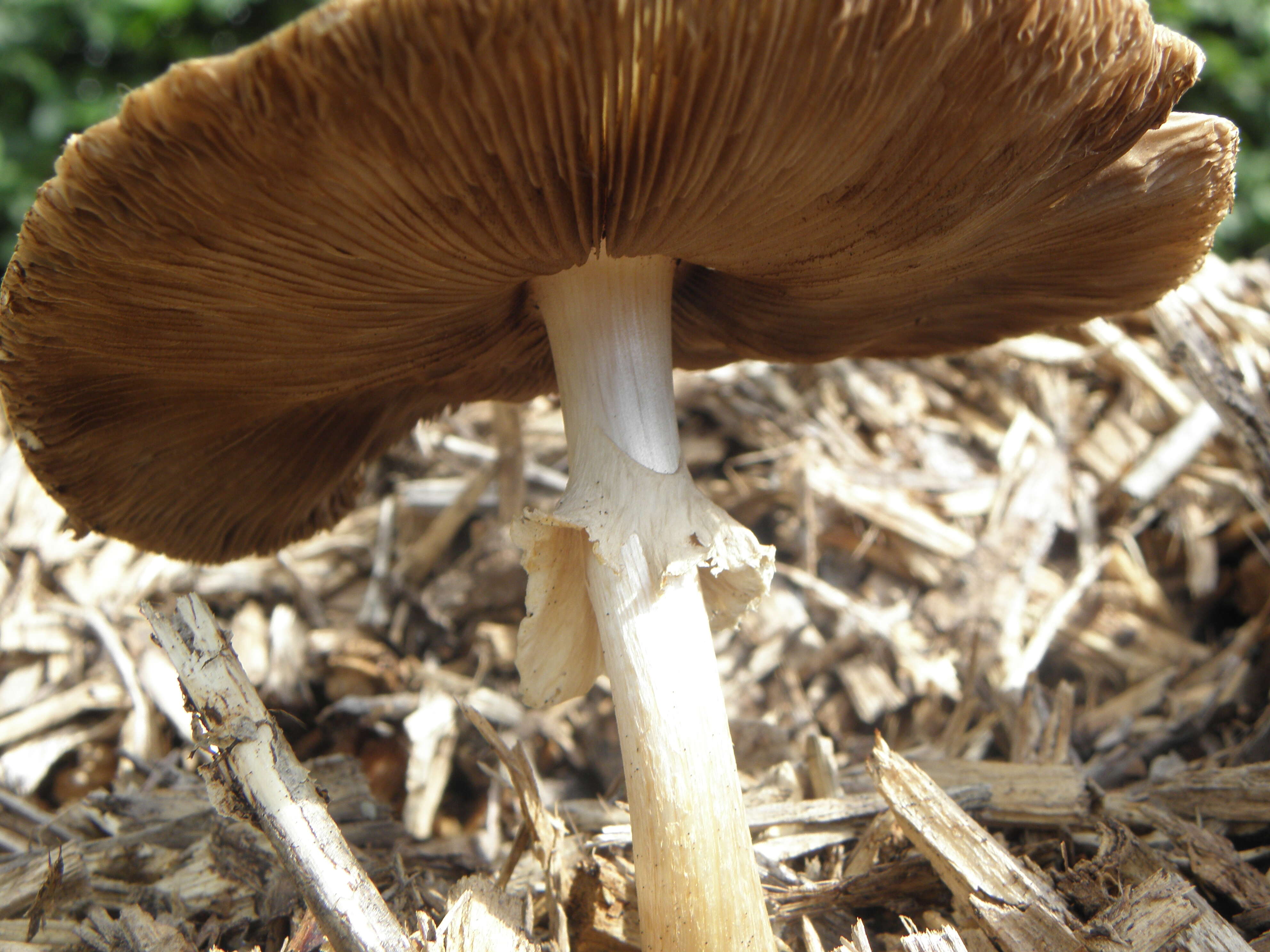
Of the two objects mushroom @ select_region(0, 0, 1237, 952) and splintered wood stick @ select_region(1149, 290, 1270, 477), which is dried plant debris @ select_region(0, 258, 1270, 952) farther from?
mushroom @ select_region(0, 0, 1237, 952)

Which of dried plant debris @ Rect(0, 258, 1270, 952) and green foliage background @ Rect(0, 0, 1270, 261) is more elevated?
green foliage background @ Rect(0, 0, 1270, 261)

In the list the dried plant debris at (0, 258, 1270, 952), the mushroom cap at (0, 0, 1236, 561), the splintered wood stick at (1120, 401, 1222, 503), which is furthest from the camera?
the splintered wood stick at (1120, 401, 1222, 503)

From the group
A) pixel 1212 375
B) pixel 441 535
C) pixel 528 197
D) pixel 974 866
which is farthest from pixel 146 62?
pixel 974 866

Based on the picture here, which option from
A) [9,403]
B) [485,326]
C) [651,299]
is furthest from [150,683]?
[651,299]

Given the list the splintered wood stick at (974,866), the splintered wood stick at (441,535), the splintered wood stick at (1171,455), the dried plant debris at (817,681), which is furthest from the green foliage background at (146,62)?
the splintered wood stick at (974,866)

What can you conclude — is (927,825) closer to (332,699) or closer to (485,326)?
(485,326)

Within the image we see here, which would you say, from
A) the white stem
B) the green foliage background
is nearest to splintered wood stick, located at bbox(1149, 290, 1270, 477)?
the white stem

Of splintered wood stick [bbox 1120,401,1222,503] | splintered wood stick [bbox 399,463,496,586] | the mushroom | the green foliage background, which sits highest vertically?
the green foliage background
